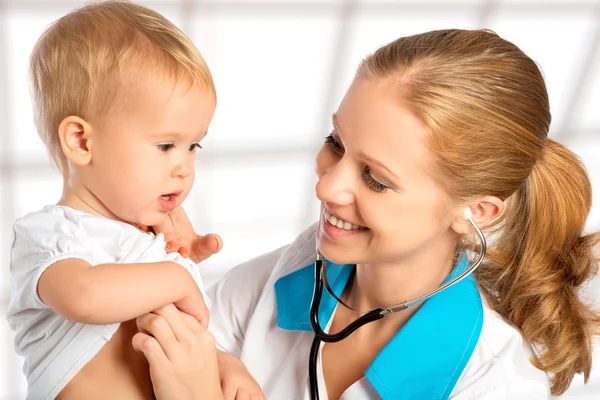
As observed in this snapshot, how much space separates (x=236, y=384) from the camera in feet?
5.32

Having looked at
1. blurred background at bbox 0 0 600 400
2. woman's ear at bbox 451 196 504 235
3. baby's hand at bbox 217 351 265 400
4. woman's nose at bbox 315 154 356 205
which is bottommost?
blurred background at bbox 0 0 600 400

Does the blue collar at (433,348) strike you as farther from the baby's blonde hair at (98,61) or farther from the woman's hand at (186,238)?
the baby's blonde hair at (98,61)

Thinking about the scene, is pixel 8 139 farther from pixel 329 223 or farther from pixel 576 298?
pixel 576 298

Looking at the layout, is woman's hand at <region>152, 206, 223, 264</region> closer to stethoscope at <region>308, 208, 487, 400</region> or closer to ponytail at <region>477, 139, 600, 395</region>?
stethoscope at <region>308, 208, 487, 400</region>

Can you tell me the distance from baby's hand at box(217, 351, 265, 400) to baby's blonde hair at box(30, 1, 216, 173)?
53 cm

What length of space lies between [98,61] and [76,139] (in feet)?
0.47

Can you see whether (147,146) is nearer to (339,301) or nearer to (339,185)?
(339,185)

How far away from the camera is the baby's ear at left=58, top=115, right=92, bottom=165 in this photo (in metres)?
1.44

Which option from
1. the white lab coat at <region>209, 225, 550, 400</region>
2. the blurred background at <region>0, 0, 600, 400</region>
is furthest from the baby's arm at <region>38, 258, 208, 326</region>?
the blurred background at <region>0, 0, 600, 400</region>

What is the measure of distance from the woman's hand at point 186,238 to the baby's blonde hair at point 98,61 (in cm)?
28

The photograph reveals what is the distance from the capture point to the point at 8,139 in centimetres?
380

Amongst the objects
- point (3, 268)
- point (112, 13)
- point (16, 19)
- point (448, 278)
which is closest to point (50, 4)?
point (16, 19)

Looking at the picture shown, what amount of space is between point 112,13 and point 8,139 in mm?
2509

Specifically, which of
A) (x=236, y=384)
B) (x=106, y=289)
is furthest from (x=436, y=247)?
(x=106, y=289)
